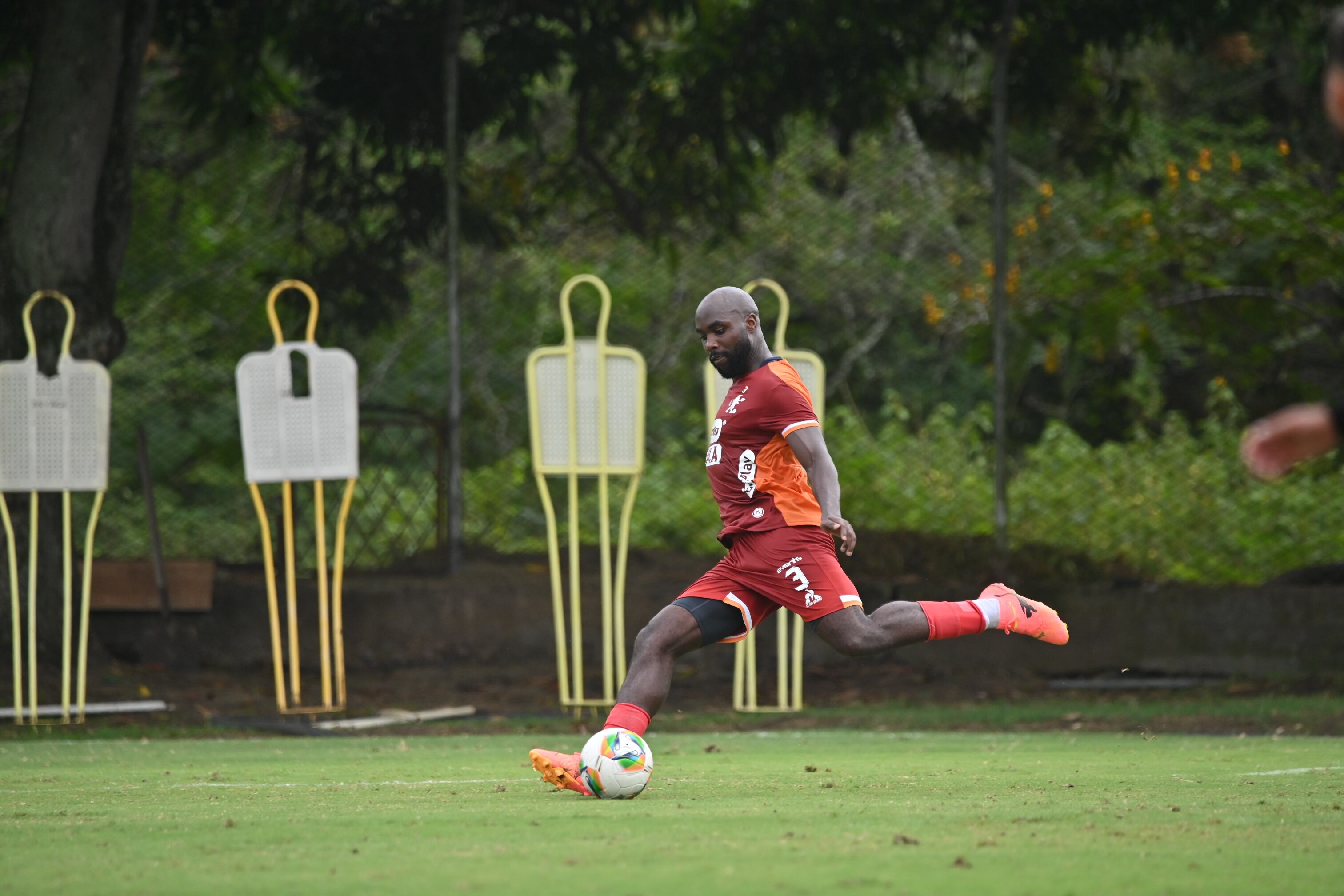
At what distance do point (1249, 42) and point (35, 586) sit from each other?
12.2 meters

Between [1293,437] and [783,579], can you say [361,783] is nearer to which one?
[783,579]

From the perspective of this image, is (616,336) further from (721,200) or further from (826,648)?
(826,648)

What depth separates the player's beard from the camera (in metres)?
5.83

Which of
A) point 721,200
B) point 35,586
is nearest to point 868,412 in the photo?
point 721,200

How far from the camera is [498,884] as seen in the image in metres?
3.57

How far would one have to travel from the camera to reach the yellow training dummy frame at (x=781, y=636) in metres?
9.84

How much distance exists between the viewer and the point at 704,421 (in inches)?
543

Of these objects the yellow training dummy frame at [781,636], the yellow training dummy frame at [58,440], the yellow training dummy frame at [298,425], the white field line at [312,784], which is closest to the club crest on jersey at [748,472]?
the white field line at [312,784]

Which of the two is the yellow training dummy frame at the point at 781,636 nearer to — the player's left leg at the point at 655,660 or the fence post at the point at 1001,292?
the fence post at the point at 1001,292

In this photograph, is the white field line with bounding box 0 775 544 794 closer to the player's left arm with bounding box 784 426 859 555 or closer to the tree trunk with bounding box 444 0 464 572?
the player's left arm with bounding box 784 426 859 555

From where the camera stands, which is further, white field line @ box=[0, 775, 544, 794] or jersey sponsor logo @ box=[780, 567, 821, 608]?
white field line @ box=[0, 775, 544, 794]

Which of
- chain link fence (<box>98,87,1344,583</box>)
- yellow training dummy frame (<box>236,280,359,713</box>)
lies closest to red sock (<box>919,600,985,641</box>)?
yellow training dummy frame (<box>236,280,359,713</box>)

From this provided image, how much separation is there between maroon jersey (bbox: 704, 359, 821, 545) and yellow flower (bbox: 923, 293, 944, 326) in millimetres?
7124

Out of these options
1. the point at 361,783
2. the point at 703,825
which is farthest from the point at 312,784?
the point at 703,825
